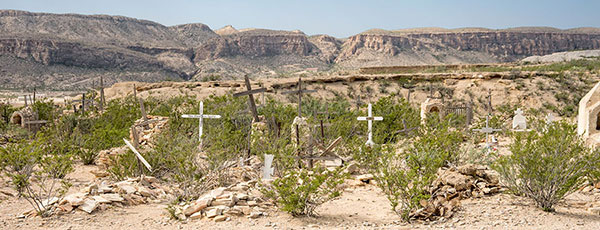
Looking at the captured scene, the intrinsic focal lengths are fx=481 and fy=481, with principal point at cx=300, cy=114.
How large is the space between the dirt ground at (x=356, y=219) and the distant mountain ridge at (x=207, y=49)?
68.5 meters

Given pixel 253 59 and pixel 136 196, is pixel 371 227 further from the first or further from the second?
pixel 253 59

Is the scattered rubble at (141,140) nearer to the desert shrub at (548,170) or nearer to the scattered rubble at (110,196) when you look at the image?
the scattered rubble at (110,196)

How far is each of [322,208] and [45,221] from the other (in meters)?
4.19

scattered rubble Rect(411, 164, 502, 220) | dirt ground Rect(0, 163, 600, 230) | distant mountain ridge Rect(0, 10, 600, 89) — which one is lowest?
dirt ground Rect(0, 163, 600, 230)

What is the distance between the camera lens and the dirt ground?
6578 mm

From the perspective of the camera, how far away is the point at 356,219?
7.20m

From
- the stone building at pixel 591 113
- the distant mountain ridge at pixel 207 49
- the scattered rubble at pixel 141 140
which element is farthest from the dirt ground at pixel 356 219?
the distant mountain ridge at pixel 207 49

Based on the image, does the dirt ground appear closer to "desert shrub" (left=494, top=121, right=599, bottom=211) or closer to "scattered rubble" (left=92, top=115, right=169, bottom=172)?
"desert shrub" (left=494, top=121, right=599, bottom=211)

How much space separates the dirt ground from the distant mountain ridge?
68.5 m

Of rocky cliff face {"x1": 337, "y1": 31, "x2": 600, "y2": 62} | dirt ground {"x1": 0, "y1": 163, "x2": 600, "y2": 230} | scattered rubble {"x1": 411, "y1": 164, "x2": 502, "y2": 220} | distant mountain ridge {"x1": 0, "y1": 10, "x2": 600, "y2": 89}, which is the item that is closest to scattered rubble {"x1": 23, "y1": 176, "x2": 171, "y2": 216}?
dirt ground {"x1": 0, "y1": 163, "x2": 600, "y2": 230}

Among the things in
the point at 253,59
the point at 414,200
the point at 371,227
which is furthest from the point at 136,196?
the point at 253,59

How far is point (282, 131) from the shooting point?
40.9 ft

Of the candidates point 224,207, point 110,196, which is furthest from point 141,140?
point 224,207

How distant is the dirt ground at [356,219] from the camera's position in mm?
6578
